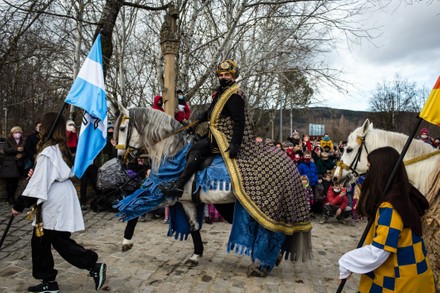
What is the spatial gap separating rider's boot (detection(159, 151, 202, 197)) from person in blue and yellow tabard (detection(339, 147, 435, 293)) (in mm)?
2528

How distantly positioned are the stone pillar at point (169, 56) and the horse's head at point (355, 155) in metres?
4.02

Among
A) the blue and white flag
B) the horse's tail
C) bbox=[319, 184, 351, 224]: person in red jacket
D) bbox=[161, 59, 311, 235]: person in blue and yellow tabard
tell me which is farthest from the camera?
bbox=[319, 184, 351, 224]: person in red jacket

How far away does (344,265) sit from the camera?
253 centimetres

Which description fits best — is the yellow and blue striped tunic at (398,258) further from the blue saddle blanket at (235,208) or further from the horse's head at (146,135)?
the horse's head at (146,135)

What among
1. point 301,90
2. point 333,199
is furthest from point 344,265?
point 301,90

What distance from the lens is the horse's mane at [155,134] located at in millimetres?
5082

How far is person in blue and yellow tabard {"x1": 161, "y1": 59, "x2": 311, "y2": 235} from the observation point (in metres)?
4.59

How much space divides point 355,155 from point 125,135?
3.10 m

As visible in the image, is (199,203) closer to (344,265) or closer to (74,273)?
(74,273)

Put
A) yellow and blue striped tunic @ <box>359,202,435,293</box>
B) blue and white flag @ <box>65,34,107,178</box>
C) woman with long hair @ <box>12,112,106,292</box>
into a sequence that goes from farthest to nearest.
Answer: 1. blue and white flag @ <box>65,34,107,178</box>
2. woman with long hair @ <box>12,112,106,292</box>
3. yellow and blue striped tunic @ <box>359,202,435,293</box>

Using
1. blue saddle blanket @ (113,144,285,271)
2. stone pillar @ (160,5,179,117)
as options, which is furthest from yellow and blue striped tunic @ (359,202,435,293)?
stone pillar @ (160,5,179,117)

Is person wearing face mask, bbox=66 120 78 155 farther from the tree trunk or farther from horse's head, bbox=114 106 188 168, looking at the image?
horse's head, bbox=114 106 188 168

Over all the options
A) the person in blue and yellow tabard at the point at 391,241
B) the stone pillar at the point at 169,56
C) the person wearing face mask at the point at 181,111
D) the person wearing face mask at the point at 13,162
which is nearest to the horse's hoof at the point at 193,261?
the person in blue and yellow tabard at the point at 391,241

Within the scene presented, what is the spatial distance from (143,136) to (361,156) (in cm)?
293
